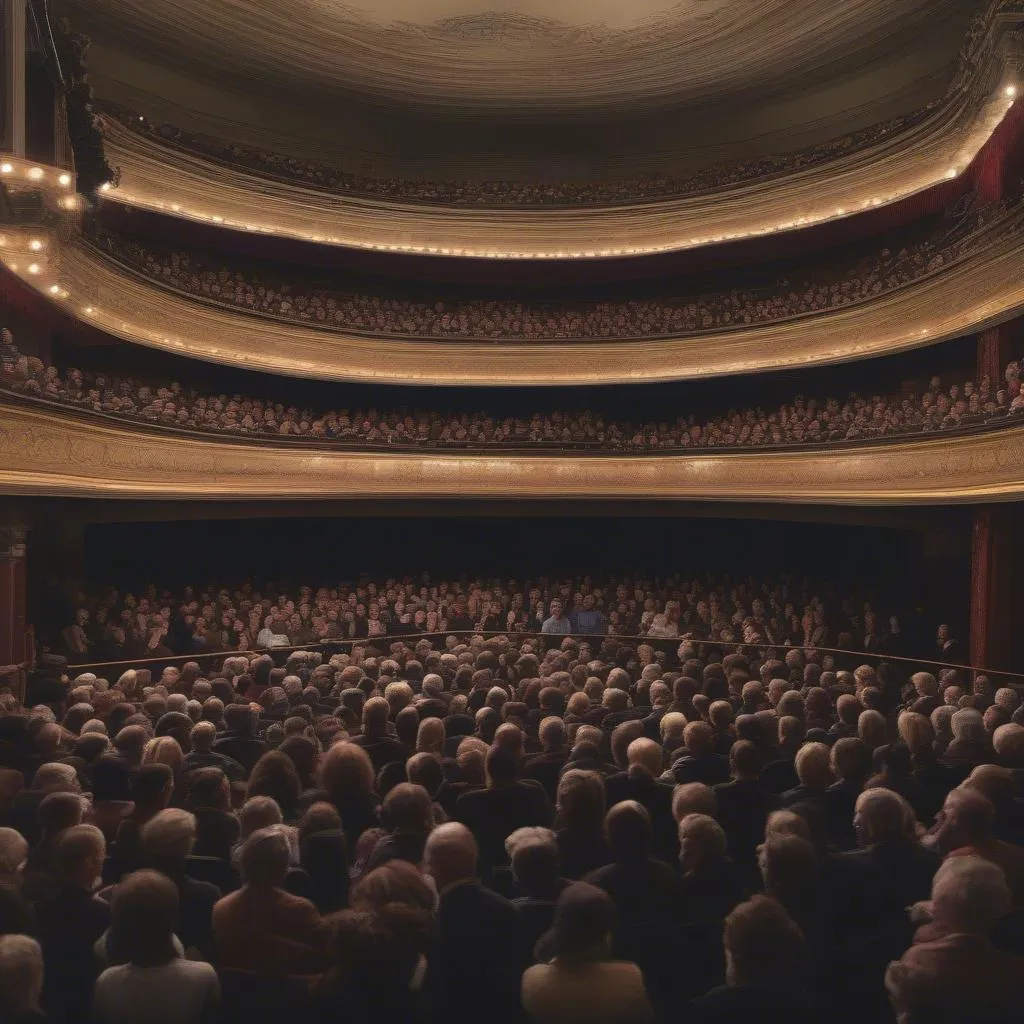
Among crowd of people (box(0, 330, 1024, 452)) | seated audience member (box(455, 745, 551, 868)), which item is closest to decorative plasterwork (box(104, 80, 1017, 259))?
crowd of people (box(0, 330, 1024, 452))

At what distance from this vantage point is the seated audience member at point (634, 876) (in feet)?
15.7

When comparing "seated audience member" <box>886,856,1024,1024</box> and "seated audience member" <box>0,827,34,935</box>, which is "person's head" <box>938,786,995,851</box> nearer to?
"seated audience member" <box>886,856,1024,1024</box>

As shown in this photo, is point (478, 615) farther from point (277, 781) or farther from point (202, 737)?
point (277, 781)

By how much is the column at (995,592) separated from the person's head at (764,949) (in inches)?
611

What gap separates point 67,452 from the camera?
1694cm

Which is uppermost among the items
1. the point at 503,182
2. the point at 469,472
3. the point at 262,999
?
the point at 503,182

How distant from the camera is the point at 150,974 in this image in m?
3.85

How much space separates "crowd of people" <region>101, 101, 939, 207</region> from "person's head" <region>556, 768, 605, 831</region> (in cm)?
2044

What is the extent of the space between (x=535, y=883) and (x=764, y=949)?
133 cm

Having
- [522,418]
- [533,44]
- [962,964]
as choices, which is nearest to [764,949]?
[962,964]

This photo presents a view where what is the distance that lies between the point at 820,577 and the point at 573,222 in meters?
11.6

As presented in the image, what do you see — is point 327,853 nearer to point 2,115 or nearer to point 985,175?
point 2,115

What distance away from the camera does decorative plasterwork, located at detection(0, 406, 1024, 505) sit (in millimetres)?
16156

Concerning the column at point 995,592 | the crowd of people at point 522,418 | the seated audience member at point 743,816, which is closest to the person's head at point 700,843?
the seated audience member at point 743,816
